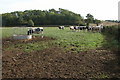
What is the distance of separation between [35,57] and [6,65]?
54.0 inches

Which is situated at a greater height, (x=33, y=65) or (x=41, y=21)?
(x=41, y=21)

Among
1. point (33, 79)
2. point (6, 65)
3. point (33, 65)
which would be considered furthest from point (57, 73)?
point (6, 65)

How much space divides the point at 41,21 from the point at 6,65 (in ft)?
213

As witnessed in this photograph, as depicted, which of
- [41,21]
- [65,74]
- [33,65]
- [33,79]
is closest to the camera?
[33,79]

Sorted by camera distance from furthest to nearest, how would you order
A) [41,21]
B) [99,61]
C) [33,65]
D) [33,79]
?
[41,21] → [99,61] → [33,65] → [33,79]

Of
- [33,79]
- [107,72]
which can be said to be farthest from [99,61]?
[33,79]

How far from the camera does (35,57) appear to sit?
676cm

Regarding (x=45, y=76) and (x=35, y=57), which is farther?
(x=35, y=57)

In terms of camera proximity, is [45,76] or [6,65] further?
[6,65]

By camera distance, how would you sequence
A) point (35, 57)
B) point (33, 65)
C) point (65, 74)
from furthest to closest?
point (35, 57) < point (33, 65) < point (65, 74)

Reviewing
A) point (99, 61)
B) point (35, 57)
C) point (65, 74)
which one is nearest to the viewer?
point (65, 74)

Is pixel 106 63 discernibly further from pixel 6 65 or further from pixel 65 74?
pixel 6 65

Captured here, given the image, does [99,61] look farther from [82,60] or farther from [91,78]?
[91,78]

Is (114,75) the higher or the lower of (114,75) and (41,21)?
the lower
